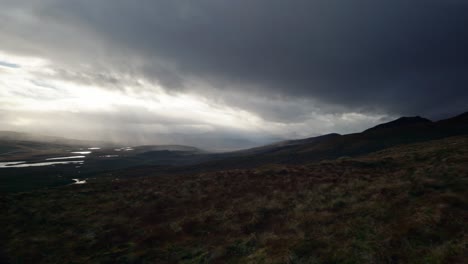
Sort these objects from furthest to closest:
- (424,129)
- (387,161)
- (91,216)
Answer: (424,129), (387,161), (91,216)

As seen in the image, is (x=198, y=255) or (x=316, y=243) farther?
(x=198, y=255)

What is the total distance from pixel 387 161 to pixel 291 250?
2960cm

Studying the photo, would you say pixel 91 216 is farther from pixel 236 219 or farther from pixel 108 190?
pixel 236 219

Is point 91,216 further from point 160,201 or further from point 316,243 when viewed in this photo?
point 316,243

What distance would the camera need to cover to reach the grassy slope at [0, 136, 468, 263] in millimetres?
10102

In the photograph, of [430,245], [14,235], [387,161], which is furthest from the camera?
[387,161]

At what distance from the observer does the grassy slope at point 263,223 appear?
10.1 metres

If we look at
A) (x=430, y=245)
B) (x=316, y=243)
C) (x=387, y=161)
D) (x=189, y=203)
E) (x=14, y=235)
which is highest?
(x=387, y=161)

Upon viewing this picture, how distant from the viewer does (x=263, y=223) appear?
643 inches

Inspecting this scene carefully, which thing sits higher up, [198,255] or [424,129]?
[424,129]

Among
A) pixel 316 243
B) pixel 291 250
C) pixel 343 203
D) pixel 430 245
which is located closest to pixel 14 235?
pixel 291 250

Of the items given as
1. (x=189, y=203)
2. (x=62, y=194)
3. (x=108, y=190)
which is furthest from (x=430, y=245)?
(x=62, y=194)

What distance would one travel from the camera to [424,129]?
10931 centimetres

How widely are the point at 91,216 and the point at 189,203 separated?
10340 millimetres
